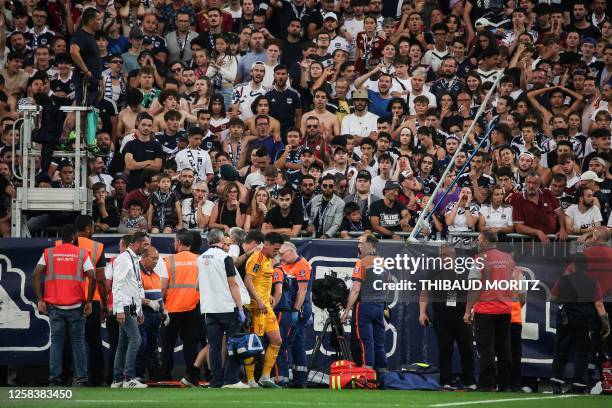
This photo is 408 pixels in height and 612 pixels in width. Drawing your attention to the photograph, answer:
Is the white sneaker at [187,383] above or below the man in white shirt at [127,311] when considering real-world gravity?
below

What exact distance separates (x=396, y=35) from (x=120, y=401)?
41.6ft

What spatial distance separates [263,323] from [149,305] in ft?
5.17

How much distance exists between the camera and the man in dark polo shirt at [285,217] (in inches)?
768

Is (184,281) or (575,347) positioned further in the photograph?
(184,281)

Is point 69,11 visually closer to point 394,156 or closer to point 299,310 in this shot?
point 394,156

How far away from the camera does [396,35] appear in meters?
25.2

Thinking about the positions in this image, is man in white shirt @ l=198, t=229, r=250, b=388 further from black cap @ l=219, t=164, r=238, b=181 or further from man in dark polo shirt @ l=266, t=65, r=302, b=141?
man in dark polo shirt @ l=266, t=65, r=302, b=141

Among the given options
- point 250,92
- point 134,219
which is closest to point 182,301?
point 134,219

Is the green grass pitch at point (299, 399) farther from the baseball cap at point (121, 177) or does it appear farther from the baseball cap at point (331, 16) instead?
the baseball cap at point (331, 16)

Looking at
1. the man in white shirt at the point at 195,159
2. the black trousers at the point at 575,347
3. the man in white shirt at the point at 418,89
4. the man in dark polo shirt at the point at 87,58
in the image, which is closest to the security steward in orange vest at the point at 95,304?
the man in dark polo shirt at the point at 87,58

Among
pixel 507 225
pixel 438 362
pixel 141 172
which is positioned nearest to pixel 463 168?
pixel 507 225

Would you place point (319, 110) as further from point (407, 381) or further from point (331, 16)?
point (407, 381)

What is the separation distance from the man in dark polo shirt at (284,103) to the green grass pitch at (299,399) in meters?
7.35

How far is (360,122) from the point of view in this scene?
22.8 metres
